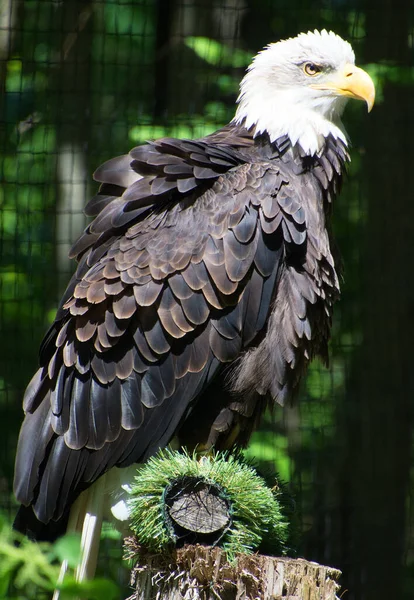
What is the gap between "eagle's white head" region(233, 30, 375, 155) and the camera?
13.1 ft

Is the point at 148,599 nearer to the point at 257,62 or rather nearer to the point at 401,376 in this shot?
the point at 257,62

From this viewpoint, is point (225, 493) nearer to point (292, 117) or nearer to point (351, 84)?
point (292, 117)

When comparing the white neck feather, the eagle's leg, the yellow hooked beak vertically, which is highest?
the yellow hooked beak

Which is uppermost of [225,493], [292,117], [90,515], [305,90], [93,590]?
[305,90]

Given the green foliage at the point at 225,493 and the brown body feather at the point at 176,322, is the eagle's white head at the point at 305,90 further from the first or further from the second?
the green foliage at the point at 225,493

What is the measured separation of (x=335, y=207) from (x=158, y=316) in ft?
9.55

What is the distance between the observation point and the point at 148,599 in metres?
2.79

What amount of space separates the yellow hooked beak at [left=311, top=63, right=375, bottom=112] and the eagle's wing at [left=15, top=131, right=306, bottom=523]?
67 centimetres

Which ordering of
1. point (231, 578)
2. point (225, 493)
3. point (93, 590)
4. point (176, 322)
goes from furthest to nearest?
point (176, 322)
point (225, 493)
point (231, 578)
point (93, 590)

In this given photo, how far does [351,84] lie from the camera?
4035mm

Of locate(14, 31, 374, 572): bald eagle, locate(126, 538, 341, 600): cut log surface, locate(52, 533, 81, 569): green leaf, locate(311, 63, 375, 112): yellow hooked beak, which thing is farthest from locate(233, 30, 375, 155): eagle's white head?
locate(52, 533, 81, 569): green leaf

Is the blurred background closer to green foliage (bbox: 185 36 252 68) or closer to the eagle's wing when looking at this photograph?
green foliage (bbox: 185 36 252 68)

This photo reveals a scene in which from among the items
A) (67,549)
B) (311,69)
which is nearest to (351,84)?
(311,69)

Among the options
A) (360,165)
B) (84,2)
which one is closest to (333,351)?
(360,165)
